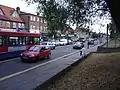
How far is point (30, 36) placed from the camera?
97.9ft

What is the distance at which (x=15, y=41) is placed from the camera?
87.4 feet

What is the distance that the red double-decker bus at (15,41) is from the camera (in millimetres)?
24228

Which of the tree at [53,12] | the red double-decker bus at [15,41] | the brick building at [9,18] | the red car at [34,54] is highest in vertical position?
the brick building at [9,18]

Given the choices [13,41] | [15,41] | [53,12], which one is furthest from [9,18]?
[53,12]

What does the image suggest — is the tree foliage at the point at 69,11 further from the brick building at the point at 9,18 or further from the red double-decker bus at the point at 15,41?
the brick building at the point at 9,18

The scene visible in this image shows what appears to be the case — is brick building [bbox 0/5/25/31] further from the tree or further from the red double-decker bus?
the tree

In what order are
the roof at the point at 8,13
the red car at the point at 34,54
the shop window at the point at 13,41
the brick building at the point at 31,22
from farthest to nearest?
the brick building at the point at 31,22 → the roof at the point at 8,13 → the shop window at the point at 13,41 → the red car at the point at 34,54

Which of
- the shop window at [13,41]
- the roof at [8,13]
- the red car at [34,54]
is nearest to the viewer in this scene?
the red car at [34,54]

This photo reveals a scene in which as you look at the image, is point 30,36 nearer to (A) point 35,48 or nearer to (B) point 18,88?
(A) point 35,48

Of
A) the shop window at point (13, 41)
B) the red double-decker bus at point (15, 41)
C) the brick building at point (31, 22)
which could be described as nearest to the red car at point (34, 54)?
the red double-decker bus at point (15, 41)

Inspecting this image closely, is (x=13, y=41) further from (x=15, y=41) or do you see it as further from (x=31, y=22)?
(x=31, y=22)

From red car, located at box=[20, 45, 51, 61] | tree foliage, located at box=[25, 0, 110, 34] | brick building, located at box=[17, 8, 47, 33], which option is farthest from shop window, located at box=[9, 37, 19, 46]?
brick building, located at box=[17, 8, 47, 33]

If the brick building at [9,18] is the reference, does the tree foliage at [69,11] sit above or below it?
below

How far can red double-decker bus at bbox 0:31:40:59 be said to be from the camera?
954 inches
